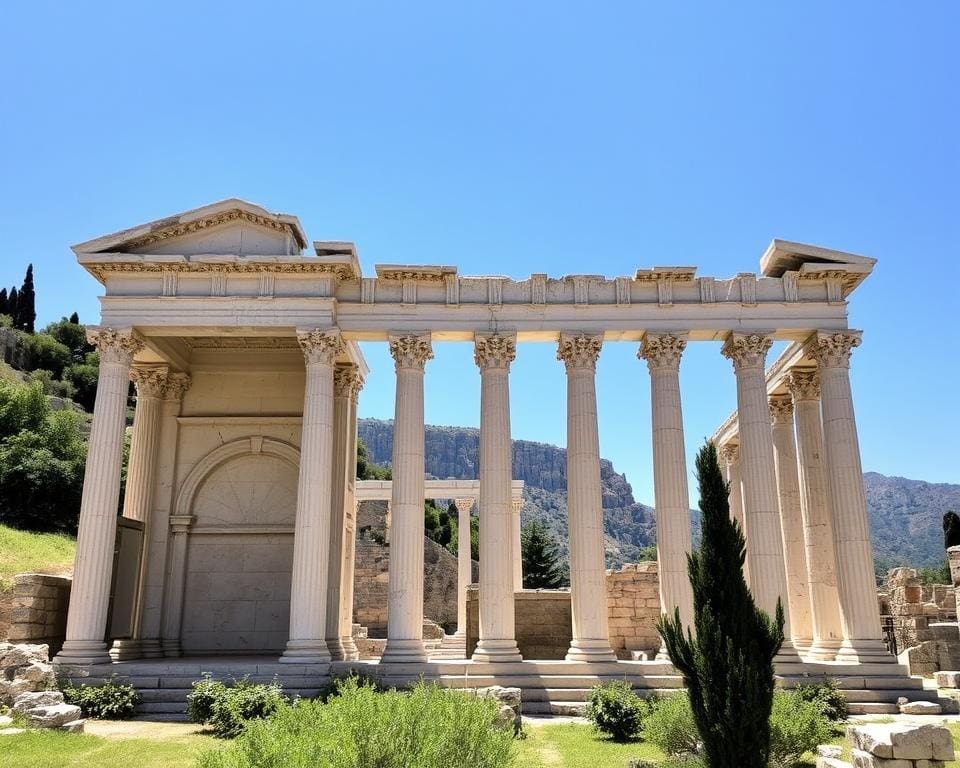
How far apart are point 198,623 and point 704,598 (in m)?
20.9

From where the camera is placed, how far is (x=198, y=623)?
27.1 metres

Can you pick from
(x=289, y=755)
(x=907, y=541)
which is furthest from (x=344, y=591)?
(x=907, y=541)

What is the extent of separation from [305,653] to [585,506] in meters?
8.52

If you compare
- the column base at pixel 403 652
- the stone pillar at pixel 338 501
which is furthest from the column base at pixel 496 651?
the stone pillar at pixel 338 501

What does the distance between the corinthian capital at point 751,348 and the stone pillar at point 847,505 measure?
1536mm

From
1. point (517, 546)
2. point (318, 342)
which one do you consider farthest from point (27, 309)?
point (318, 342)

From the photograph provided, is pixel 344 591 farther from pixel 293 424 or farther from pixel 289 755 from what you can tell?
pixel 289 755

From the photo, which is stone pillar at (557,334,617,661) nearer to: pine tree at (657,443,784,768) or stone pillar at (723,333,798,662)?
stone pillar at (723,333,798,662)

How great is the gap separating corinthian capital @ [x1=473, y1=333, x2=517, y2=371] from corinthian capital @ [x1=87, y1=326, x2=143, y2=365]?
33.2 feet

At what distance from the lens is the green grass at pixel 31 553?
126 feet

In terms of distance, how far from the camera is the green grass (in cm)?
3828

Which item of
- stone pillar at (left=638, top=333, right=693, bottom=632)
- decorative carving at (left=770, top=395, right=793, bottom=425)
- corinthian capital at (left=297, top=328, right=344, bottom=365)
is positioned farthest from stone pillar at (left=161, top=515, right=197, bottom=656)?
decorative carving at (left=770, top=395, right=793, bottom=425)

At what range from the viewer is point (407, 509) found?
2277 centimetres

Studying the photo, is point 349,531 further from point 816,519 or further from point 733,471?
point 816,519
